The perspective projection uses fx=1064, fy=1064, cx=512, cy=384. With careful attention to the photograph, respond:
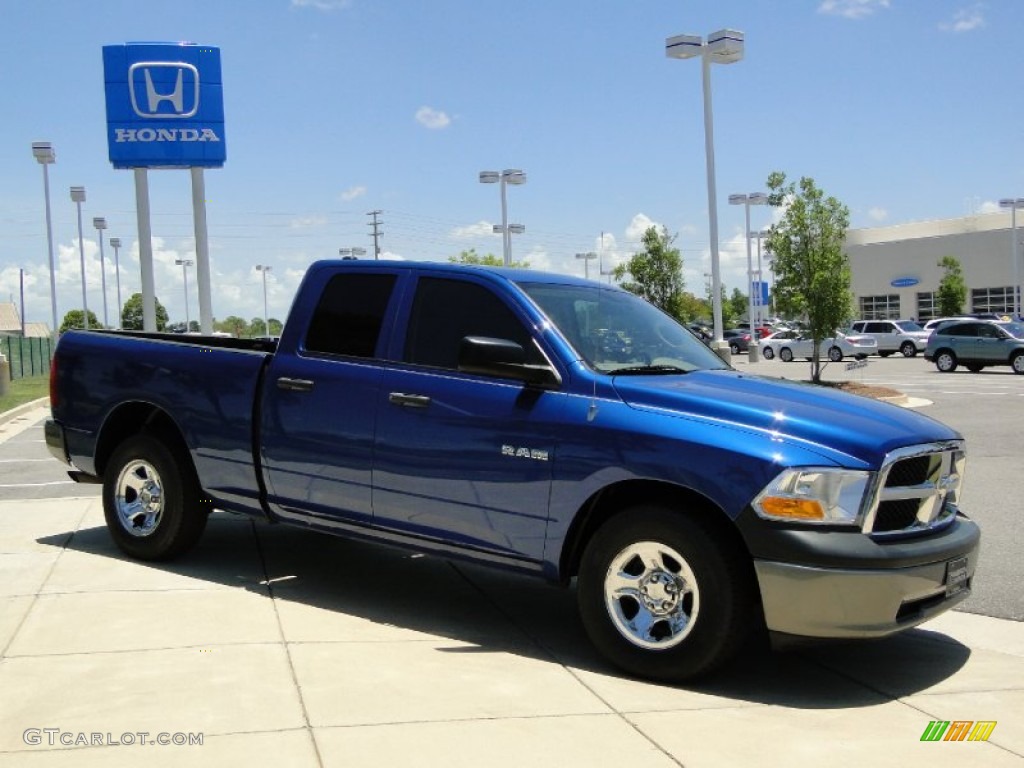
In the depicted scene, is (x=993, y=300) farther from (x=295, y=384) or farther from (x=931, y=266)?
(x=295, y=384)

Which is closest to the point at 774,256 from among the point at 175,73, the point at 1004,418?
the point at 1004,418

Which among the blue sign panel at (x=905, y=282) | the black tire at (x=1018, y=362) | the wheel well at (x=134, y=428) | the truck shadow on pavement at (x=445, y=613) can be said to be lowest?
the truck shadow on pavement at (x=445, y=613)

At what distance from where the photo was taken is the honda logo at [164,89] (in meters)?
21.8

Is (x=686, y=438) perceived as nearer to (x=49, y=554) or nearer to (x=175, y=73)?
(x=49, y=554)

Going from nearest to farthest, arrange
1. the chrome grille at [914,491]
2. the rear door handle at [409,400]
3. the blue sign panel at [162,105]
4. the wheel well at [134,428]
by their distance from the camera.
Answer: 1. the chrome grille at [914,491]
2. the rear door handle at [409,400]
3. the wheel well at [134,428]
4. the blue sign panel at [162,105]

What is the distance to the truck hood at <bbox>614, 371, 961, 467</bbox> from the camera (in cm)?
458

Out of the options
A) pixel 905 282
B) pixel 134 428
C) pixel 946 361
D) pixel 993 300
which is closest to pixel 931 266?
pixel 905 282

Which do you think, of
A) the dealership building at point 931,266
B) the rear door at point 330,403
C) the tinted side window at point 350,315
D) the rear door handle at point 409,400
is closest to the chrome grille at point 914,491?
the rear door handle at point 409,400

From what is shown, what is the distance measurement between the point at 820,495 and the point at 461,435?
1823 millimetres

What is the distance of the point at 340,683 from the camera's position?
4711 mm

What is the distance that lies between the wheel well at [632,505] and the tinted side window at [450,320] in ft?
3.18

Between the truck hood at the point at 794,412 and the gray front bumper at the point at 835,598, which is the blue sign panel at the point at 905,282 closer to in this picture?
the truck hood at the point at 794,412

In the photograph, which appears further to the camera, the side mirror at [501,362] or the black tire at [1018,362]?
the black tire at [1018,362]

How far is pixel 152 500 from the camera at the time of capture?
22.9 ft
